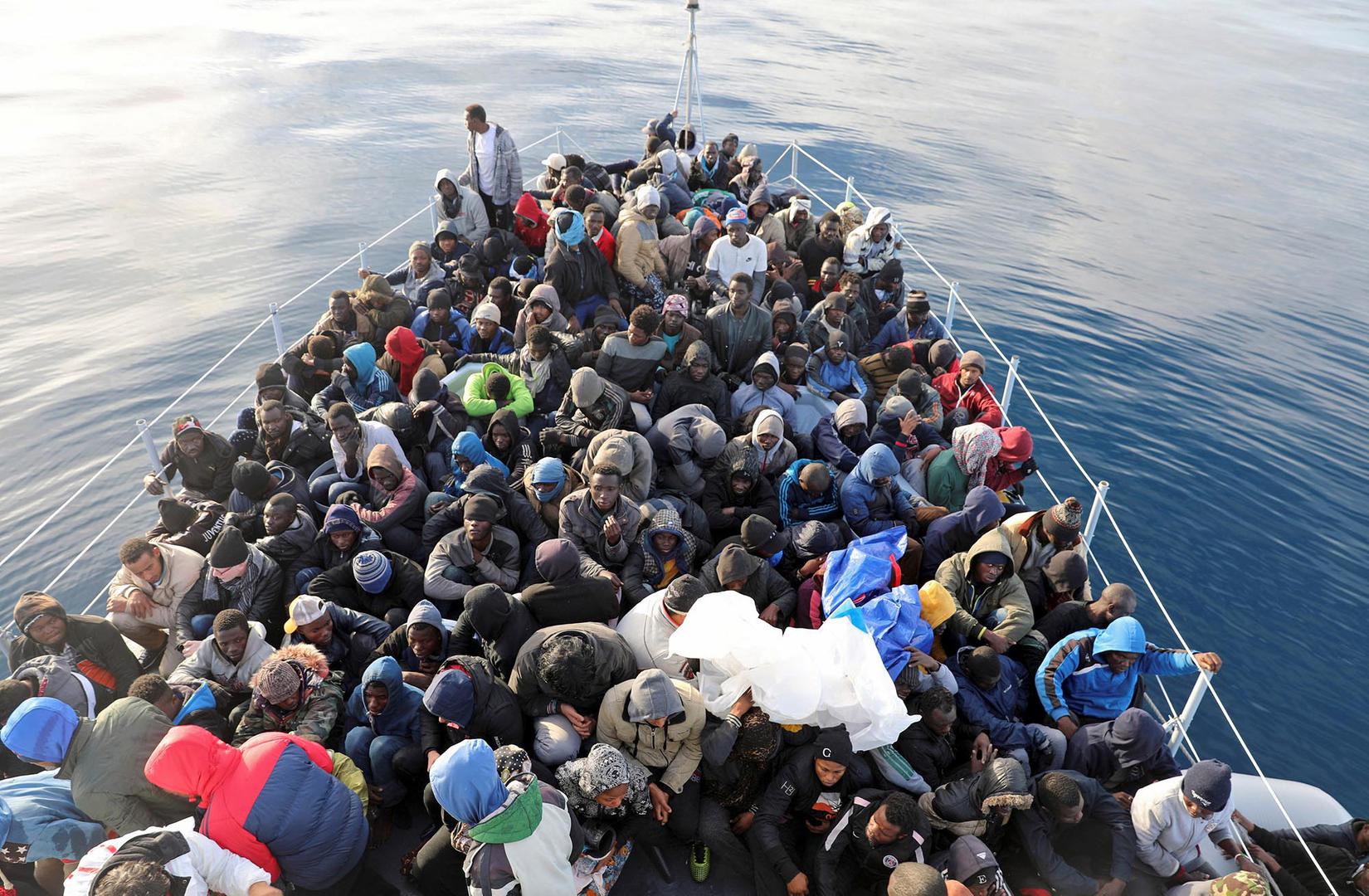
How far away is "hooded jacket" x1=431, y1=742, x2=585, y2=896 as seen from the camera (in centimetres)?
374

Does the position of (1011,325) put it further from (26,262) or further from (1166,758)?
(26,262)

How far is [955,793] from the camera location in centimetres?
466

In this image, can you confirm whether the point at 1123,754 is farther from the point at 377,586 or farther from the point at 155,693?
the point at 155,693

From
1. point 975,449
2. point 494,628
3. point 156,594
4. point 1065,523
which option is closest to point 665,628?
point 494,628

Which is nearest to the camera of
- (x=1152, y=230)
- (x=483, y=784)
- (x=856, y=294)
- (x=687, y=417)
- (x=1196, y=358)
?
(x=483, y=784)

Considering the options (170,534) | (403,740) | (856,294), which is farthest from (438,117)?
(403,740)

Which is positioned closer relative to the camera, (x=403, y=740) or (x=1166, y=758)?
(x=403, y=740)

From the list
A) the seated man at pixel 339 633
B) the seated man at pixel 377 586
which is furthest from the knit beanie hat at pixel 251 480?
the seated man at pixel 339 633

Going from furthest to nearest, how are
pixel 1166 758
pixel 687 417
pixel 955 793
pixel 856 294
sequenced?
pixel 856 294 → pixel 687 417 → pixel 1166 758 → pixel 955 793

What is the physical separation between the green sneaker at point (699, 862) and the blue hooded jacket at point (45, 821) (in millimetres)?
3351

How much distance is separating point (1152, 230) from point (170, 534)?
1196 inches

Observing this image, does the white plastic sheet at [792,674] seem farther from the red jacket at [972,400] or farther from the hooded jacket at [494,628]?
the red jacket at [972,400]

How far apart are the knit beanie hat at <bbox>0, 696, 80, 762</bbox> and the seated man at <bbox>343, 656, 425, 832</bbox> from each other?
4.78ft

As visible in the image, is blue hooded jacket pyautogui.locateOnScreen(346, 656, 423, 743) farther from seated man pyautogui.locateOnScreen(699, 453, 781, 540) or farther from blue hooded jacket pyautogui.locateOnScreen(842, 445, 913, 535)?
blue hooded jacket pyautogui.locateOnScreen(842, 445, 913, 535)
